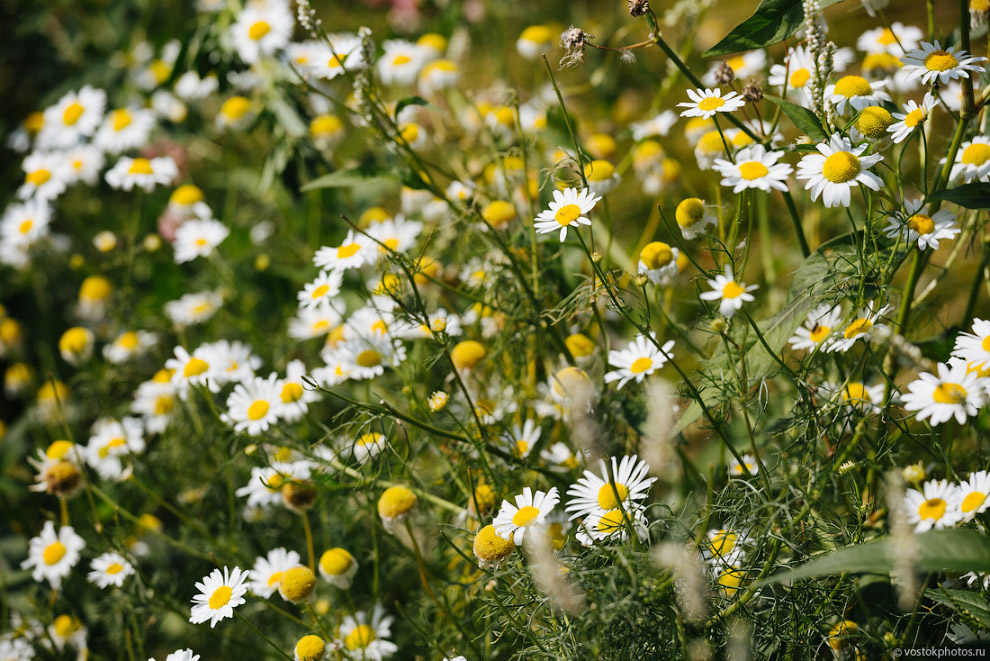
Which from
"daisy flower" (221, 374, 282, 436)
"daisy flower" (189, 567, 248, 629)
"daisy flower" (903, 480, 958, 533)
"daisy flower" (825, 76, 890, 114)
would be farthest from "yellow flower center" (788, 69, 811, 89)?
"daisy flower" (189, 567, 248, 629)

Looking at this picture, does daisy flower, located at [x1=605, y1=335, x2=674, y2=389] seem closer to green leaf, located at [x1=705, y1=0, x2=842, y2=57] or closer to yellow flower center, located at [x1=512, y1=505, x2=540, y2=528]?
yellow flower center, located at [x1=512, y1=505, x2=540, y2=528]

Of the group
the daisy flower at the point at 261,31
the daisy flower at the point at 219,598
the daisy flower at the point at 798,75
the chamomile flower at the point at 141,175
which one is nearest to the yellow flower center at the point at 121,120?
the chamomile flower at the point at 141,175

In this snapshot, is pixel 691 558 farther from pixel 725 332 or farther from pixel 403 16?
pixel 403 16

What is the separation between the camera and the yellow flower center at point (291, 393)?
3.21 ft

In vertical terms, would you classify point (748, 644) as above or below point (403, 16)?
below

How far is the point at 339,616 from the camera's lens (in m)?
0.94

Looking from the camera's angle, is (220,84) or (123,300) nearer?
(220,84)

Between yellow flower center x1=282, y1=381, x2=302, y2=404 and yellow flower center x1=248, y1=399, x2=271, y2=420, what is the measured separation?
2cm

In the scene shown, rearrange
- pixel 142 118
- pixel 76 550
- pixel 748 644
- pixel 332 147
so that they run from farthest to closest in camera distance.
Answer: pixel 142 118 → pixel 332 147 → pixel 76 550 → pixel 748 644

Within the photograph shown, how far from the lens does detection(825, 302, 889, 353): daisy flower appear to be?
0.73m

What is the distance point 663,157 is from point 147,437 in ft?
3.23

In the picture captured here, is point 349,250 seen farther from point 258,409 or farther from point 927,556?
point 927,556

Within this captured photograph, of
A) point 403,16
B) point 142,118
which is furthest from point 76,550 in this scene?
point 403,16

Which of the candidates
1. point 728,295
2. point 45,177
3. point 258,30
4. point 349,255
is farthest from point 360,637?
point 45,177
